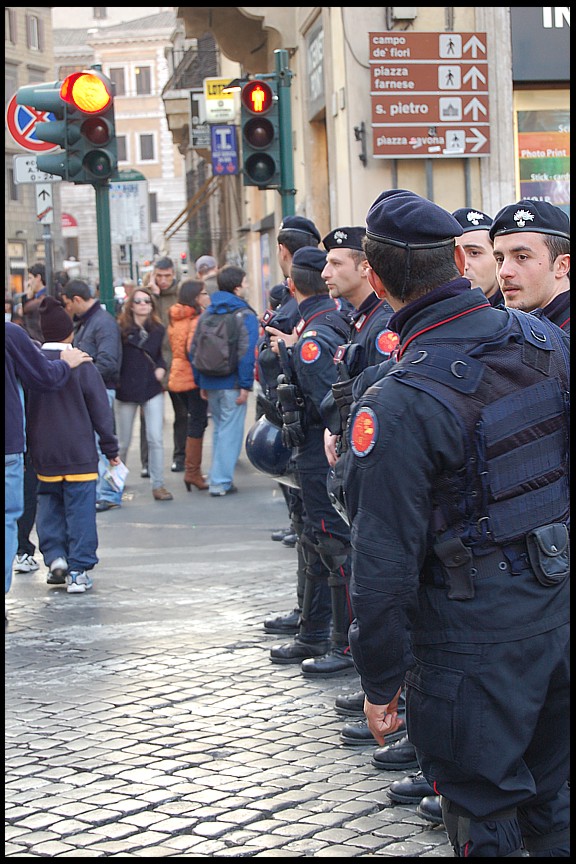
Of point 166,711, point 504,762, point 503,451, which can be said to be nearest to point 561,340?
point 503,451

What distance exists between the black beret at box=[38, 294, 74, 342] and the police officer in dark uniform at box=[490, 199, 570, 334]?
15.9ft

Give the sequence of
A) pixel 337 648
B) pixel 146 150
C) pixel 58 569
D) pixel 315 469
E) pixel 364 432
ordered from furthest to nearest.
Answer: pixel 146 150, pixel 58 569, pixel 337 648, pixel 315 469, pixel 364 432

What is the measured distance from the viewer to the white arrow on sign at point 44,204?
15359 millimetres

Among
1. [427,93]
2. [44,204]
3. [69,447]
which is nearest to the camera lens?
[69,447]

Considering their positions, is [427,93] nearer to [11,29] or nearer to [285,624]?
[285,624]

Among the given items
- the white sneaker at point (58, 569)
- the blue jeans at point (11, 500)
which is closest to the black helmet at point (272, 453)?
the blue jeans at point (11, 500)

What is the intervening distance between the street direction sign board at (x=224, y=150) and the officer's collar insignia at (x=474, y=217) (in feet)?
35.7

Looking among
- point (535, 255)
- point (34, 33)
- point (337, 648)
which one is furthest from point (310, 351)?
point (34, 33)

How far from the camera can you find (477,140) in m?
13.8

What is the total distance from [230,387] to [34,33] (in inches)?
2419

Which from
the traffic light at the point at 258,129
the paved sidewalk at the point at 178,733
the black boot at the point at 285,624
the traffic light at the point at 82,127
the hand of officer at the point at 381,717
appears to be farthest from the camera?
the traffic light at the point at 82,127

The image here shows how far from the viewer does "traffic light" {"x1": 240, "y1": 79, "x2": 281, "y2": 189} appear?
10781 millimetres

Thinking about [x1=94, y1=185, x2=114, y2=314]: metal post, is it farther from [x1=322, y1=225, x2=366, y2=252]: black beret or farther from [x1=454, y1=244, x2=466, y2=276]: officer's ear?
[x1=454, y1=244, x2=466, y2=276]: officer's ear

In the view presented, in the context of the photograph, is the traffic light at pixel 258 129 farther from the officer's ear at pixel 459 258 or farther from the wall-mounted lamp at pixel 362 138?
the officer's ear at pixel 459 258
